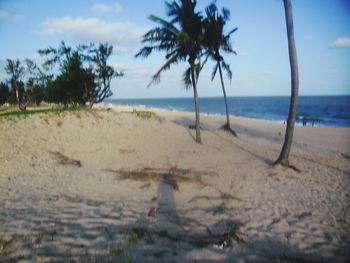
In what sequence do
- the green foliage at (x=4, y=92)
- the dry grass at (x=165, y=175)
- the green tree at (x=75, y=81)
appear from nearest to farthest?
1. the dry grass at (x=165, y=175)
2. the green tree at (x=75, y=81)
3. the green foliage at (x=4, y=92)

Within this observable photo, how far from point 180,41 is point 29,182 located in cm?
967

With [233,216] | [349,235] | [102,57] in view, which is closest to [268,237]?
[233,216]

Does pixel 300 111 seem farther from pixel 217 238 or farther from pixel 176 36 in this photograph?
pixel 217 238

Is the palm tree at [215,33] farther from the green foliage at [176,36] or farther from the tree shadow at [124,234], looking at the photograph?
the tree shadow at [124,234]

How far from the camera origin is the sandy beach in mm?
4457

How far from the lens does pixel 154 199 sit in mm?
7145

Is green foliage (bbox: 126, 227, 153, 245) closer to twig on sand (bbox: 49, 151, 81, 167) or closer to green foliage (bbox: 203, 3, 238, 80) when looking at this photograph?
twig on sand (bbox: 49, 151, 81, 167)

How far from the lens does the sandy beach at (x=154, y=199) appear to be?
446cm

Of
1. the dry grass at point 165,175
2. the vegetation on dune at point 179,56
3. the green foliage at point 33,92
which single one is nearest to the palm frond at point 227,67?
the vegetation on dune at point 179,56

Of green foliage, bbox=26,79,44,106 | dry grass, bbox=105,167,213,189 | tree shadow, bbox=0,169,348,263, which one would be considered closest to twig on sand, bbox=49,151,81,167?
dry grass, bbox=105,167,213,189

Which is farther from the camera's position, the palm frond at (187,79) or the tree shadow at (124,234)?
the palm frond at (187,79)

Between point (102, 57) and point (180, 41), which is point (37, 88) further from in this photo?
point (180, 41)

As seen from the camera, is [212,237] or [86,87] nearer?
[212,237]

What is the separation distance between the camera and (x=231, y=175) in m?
9.70
